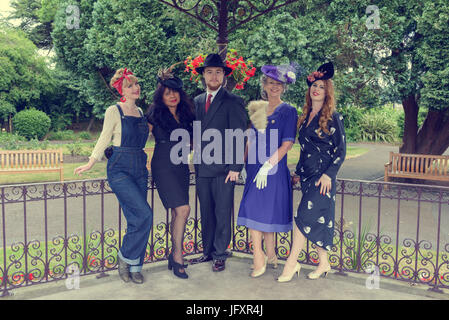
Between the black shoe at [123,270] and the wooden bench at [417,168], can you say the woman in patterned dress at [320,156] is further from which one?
the wooden bench at [417,168]

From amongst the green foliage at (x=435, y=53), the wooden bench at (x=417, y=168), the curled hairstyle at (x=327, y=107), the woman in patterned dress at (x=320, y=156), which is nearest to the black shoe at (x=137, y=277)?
the woman in patterned dress at (x=320, y=156)

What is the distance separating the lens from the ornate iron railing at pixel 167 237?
4.79 metres

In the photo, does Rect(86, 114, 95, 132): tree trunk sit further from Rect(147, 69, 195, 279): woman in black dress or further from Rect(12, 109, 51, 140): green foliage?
Rect(147, 69, 195, 279): woman in black dress

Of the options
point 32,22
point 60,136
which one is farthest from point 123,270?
point 32,22

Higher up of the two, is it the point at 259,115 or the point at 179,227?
the point at 259,115

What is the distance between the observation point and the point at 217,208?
16.3 ft

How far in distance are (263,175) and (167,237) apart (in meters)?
1.47

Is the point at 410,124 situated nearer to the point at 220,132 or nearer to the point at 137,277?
the point at 220,132

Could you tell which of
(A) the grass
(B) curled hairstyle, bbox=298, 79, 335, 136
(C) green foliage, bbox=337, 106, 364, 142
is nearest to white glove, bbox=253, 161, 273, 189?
(B) curled hairstyle, bbox=298, 79, 335, 136

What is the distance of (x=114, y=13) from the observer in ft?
57.7

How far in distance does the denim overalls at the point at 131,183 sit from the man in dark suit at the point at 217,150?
653 mm

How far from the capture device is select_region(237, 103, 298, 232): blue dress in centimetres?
474

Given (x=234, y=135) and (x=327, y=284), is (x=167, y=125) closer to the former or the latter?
(x=234, y=135)

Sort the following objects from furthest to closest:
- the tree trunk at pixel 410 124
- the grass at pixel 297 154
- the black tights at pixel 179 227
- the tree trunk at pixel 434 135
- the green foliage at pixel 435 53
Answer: the grass at pixel 297 154
the tree trunk at pixel 410 124
the tree trunk at pixel 434 135
the green foliage at pixel 435 53
the black tights at pixel 179 227
